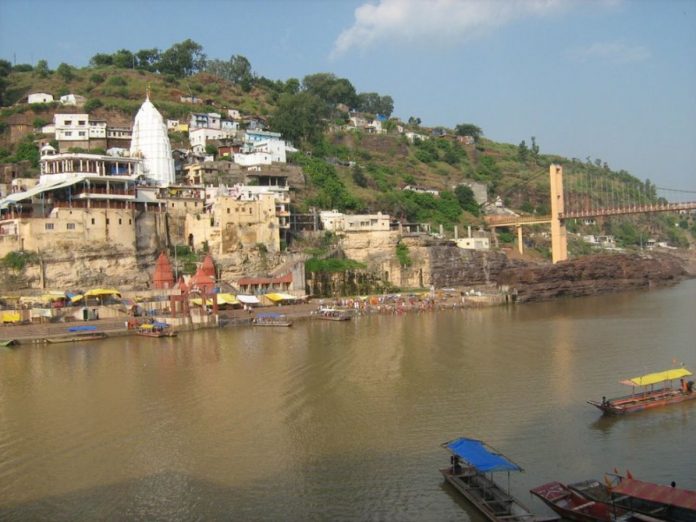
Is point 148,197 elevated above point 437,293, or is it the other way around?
point 148,197

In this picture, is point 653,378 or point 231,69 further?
point 231,69

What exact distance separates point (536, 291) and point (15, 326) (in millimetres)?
29667

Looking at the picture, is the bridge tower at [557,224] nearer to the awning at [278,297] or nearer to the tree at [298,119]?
the tree at [298,119]

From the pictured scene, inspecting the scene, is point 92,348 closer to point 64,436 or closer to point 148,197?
point 64,436

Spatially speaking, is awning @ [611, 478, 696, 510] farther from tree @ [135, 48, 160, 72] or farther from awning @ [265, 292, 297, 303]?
tree @ [135, 48, 160, 72]

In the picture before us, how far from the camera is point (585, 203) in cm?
7819

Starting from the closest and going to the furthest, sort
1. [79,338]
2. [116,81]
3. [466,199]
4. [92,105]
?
[79,338] → [92,105] → [466,199] → [116,81]

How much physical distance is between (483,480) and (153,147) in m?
37.4

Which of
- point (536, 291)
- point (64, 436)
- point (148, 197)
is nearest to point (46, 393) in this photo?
point (64, 436)

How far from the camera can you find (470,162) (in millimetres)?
80875

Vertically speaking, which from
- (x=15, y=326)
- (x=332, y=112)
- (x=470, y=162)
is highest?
(x=332, y=112)

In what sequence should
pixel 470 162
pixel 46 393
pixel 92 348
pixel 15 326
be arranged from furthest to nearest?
pixel 470 162 < pixel 15 326 < pixel 92 348 < pixel 46 393

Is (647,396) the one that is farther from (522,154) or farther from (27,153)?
(522,154)

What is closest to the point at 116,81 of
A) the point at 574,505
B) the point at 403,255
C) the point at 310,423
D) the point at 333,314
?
the point at 403,255
